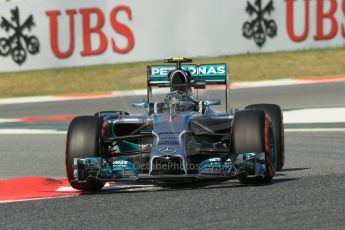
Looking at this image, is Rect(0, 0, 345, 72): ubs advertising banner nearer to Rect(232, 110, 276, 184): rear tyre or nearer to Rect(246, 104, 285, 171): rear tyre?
Rect(246, 104, 285, 171): rear tyre

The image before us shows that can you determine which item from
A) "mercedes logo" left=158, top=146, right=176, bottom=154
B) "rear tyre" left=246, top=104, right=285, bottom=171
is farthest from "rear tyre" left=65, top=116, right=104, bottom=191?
"rear tyre" left=246, top=104, right=285, bottom=171

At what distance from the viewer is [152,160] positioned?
9.60m

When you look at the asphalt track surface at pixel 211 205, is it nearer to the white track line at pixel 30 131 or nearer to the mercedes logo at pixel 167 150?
the mercedes logo at pixel 167 150

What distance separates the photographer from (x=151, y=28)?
2345cm

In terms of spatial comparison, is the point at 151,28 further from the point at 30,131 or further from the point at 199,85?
the point at 199,85

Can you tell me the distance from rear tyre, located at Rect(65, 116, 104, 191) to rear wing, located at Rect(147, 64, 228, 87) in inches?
61.4

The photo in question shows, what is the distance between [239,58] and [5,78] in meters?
5.22

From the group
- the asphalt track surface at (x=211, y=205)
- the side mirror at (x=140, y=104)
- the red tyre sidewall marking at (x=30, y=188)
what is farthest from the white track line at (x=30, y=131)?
the side mirror at (x=140, y=104)

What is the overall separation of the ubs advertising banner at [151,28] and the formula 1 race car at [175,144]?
40.3 feet

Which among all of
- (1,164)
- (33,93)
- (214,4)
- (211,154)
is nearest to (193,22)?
(214,4)

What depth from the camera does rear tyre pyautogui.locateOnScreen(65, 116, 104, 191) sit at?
989 cm

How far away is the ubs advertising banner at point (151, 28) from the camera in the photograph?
76.0ft

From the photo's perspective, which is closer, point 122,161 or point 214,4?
point 122,161

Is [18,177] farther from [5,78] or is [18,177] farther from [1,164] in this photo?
[5,78]
